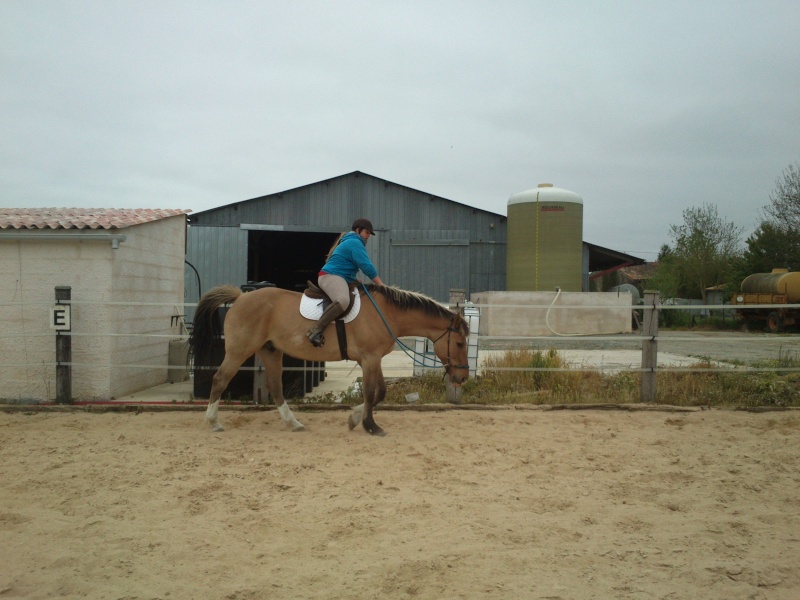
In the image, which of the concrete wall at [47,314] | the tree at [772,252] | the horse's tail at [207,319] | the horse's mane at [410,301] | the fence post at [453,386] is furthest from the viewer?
the tree at [772,252]

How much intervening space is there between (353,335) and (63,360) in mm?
3686

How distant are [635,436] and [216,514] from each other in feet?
13.3

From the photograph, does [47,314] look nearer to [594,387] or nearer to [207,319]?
[207,319]

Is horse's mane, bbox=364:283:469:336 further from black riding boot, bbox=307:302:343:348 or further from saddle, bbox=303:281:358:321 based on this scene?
black riding boot, bbox=307:302:343:348

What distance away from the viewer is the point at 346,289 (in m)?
6.12

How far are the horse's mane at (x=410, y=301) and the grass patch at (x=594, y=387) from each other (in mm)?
1506

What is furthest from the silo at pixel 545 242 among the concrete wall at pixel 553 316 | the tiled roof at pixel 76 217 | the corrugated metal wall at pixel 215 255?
the tiled roof at pixel 76 217

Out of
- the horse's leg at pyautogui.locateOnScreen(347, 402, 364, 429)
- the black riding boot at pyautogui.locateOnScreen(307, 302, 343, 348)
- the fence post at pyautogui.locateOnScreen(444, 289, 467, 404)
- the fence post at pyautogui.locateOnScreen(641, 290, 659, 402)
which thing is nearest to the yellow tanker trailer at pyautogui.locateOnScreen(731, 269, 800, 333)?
the fence post at pyautogui.locateOnScreen(641, 290, 659, 402)

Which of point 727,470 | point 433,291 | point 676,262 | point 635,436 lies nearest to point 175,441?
point 635,436

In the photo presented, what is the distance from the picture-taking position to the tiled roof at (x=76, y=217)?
754 cm

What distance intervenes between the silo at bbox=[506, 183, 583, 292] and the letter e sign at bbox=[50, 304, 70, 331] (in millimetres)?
14446

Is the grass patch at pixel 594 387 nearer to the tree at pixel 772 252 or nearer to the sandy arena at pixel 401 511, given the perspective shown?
the sandy arena at pixel 401 511

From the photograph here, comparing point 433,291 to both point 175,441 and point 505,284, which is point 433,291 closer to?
point 505,284

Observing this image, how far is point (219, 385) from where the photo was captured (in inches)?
247
